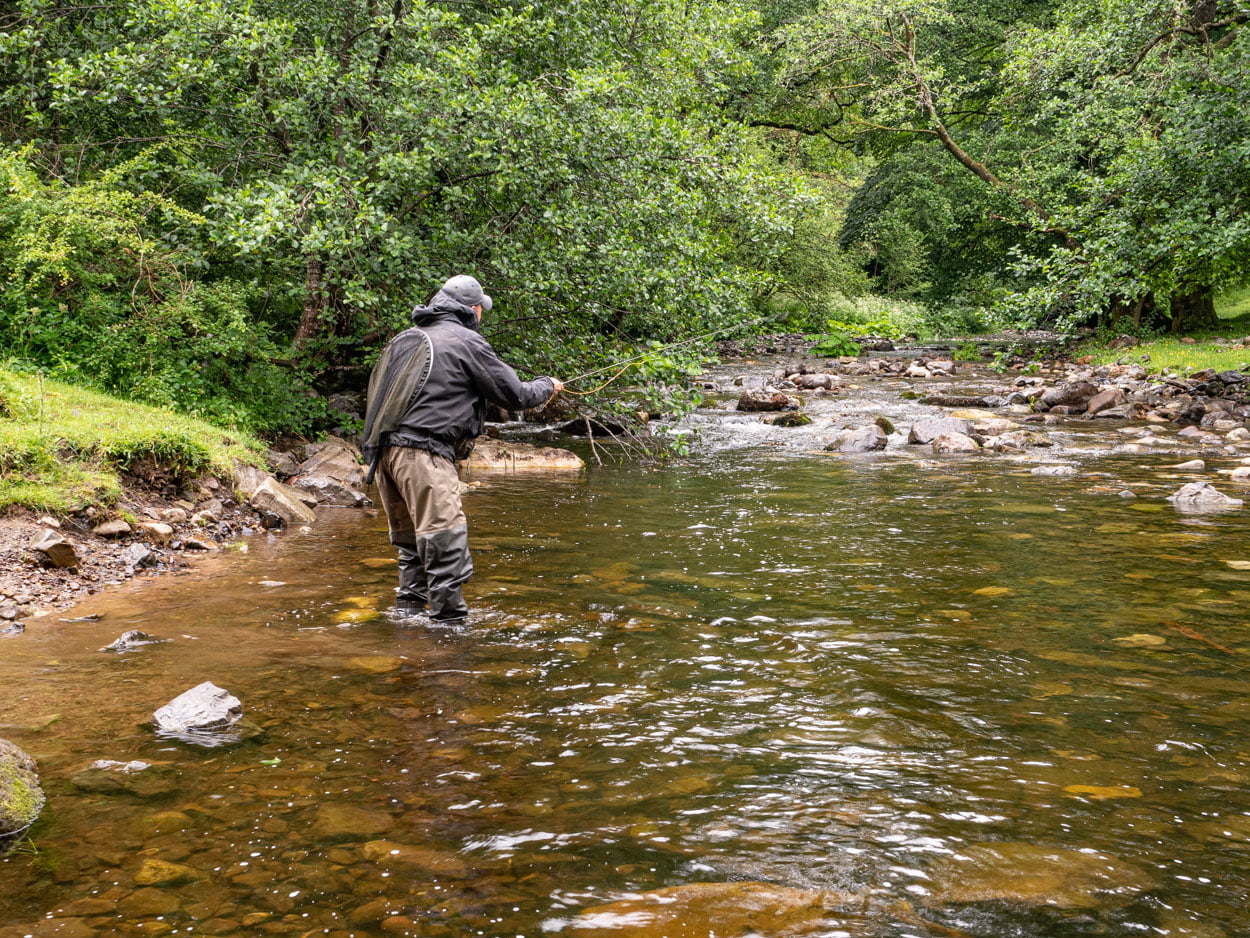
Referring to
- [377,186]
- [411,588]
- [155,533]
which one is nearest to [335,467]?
→ [377,186]

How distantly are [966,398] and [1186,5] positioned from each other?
825 cm

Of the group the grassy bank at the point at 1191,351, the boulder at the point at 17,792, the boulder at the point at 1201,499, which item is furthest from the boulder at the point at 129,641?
the grassy bank at the point at 1191,351

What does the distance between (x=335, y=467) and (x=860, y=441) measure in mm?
8607

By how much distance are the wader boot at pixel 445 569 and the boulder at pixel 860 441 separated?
1010 centimetres

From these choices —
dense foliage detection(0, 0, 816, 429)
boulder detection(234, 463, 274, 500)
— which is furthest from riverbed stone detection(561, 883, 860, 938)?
dense foliage detection(0, 0, 816, 429)

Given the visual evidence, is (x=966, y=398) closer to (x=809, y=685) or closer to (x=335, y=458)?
(x=335, y=458)

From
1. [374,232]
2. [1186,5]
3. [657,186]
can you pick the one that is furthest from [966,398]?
[374,232]

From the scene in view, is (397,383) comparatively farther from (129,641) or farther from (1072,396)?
(1072,396)

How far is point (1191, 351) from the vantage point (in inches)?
942

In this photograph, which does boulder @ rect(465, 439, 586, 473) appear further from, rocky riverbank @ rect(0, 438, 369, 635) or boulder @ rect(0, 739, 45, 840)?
boulder @ rect(0, 739, 45, 840)

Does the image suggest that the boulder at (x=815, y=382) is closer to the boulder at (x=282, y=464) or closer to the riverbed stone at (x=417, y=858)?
the boulder at (x=282, y=464)

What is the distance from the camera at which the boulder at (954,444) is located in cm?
1531

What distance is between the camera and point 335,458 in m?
12.0

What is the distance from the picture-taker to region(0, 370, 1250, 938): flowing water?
10.5 ft
